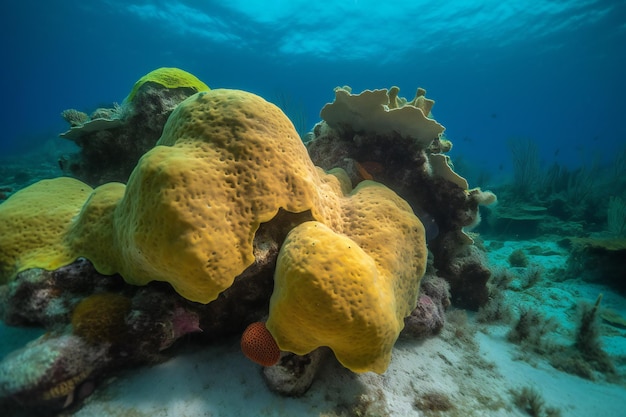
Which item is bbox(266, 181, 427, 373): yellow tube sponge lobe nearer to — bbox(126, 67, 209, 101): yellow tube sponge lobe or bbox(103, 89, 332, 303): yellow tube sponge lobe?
bbox(103, 89, 332, 303): yellow tube sponge lobe

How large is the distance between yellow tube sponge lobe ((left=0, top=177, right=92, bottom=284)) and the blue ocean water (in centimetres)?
1162

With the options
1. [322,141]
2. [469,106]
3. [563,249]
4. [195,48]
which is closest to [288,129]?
[322,141]

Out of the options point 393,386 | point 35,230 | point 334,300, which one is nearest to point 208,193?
point 334,300

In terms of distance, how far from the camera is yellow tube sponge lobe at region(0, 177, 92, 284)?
2.63 meters

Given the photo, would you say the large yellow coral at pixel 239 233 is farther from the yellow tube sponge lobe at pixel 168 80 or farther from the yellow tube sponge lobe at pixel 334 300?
the yellow tube sponge lobe at pixel 168 80

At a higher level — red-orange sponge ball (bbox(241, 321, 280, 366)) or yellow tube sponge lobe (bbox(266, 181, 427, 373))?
yellow tube sponge lobe (bbox(266, 181, 427, 373))

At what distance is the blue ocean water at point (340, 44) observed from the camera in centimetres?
2784

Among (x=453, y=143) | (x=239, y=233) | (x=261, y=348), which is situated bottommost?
(x=261, y=348)

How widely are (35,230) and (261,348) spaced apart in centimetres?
255

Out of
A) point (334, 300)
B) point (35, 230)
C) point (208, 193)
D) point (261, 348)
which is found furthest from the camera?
point (35, 230)

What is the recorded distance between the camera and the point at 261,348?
2451mm

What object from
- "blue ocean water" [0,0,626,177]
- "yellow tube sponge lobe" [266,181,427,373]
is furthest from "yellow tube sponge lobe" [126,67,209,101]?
"blue ocean water" [0,0,626,177]

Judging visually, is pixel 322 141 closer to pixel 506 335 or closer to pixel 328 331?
pixel 328 331

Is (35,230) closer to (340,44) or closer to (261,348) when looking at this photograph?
(261,348)
